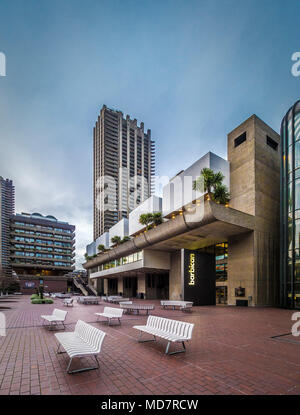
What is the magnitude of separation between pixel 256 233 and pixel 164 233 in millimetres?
8813

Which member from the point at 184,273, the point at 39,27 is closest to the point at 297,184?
the point at 184,273

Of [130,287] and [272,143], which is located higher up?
[272,143]

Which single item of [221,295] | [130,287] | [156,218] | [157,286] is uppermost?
[156,218]

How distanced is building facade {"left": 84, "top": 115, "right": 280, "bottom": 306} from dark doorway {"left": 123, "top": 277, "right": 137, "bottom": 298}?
15.1 m

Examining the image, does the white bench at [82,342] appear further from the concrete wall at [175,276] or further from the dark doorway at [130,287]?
the dark doorway at [130,287]

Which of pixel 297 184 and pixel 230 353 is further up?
pixel 297 184

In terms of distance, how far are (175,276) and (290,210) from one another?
1544cm

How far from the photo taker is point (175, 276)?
29.8m

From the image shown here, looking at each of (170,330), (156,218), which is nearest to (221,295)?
(156,218)

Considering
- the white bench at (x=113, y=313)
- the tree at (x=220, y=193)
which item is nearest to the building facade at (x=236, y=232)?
the tree at (x=220, y=193)

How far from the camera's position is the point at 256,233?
859 inches

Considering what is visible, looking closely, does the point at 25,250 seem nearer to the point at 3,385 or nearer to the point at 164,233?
the point at 164,233

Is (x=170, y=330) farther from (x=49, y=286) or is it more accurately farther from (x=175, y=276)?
(x=49, y=286)

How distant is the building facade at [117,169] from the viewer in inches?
4498
